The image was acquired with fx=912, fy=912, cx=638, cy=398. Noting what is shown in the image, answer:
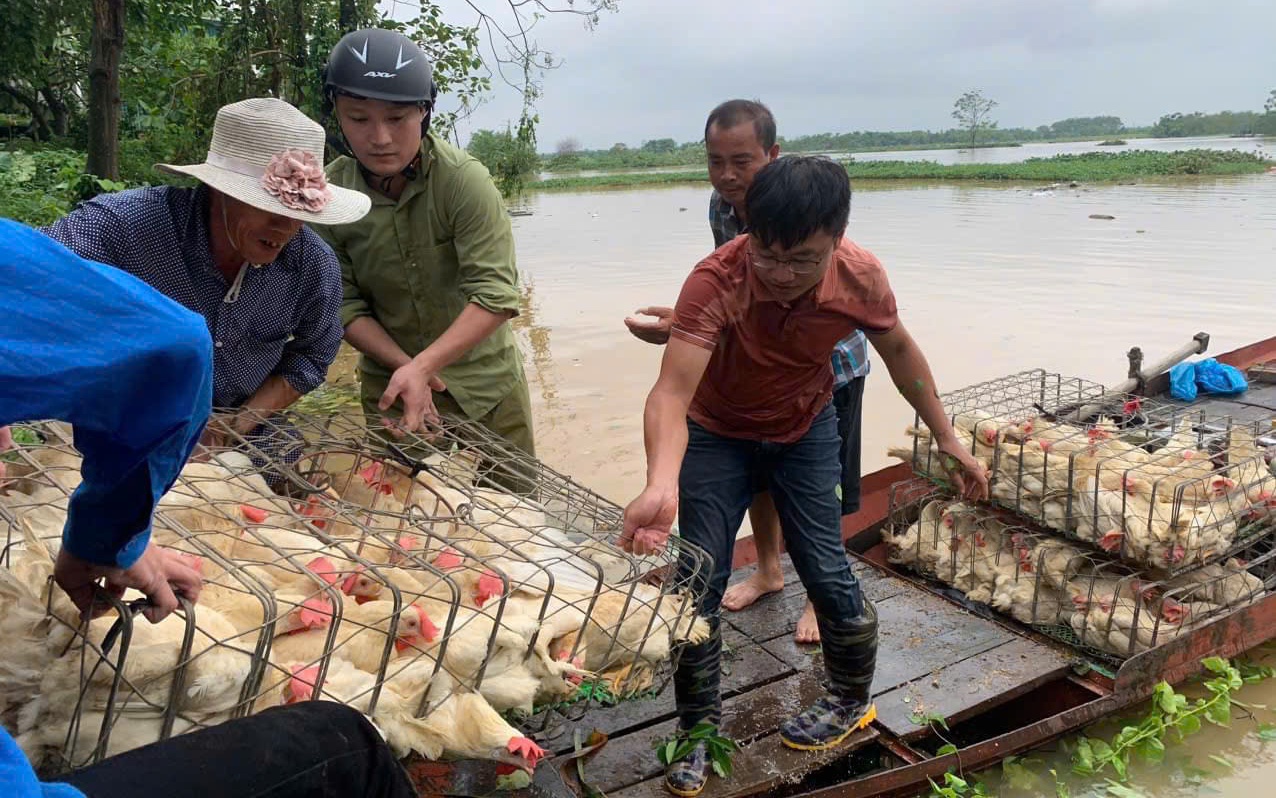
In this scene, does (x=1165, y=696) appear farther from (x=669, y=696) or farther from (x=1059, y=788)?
(x=669, y=696)

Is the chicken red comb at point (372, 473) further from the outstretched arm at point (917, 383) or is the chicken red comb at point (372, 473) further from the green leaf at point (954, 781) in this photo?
the green leaf at point (954, 781)

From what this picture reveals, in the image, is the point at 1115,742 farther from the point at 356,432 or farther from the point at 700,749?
the point at 356,432

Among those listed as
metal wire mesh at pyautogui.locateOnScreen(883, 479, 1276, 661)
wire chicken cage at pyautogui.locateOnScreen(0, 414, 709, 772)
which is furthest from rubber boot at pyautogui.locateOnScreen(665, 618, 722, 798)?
metal wire mesh at pyautogui.locateOnScreen(883, 479, 1276, 661)

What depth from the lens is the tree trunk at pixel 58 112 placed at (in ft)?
42.2

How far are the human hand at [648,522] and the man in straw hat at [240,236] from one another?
3.61 feet

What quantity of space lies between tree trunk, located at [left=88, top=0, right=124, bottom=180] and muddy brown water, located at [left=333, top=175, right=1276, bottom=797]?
12.7ft

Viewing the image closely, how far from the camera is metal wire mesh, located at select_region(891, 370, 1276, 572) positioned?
12.0 ft

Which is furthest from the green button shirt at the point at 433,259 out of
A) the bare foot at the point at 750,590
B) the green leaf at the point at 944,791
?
the green leaf at the point at 944,791

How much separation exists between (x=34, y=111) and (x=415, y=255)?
1238 centimetres

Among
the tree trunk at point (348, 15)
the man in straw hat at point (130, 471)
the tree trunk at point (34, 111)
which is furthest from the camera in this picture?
the tree trunk at point (34, 111)

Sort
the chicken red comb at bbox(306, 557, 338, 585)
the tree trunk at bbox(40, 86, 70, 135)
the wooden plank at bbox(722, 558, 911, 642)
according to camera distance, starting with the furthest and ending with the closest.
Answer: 1. the tree trunk at bbox(40, 86, 70, 135)
2. the wooden plank at bbox(722, 558, 911, 642)
3. the chicken red comb at bbox(306, 557, 338, 585)

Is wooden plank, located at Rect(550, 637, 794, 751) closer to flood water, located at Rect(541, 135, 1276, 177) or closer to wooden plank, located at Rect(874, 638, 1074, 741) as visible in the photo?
wooden plank, located at Rect(874, 638, 1074, 741)

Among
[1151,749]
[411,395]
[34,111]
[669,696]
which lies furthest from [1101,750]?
[34,111]

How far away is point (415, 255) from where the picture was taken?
11.0 ft
